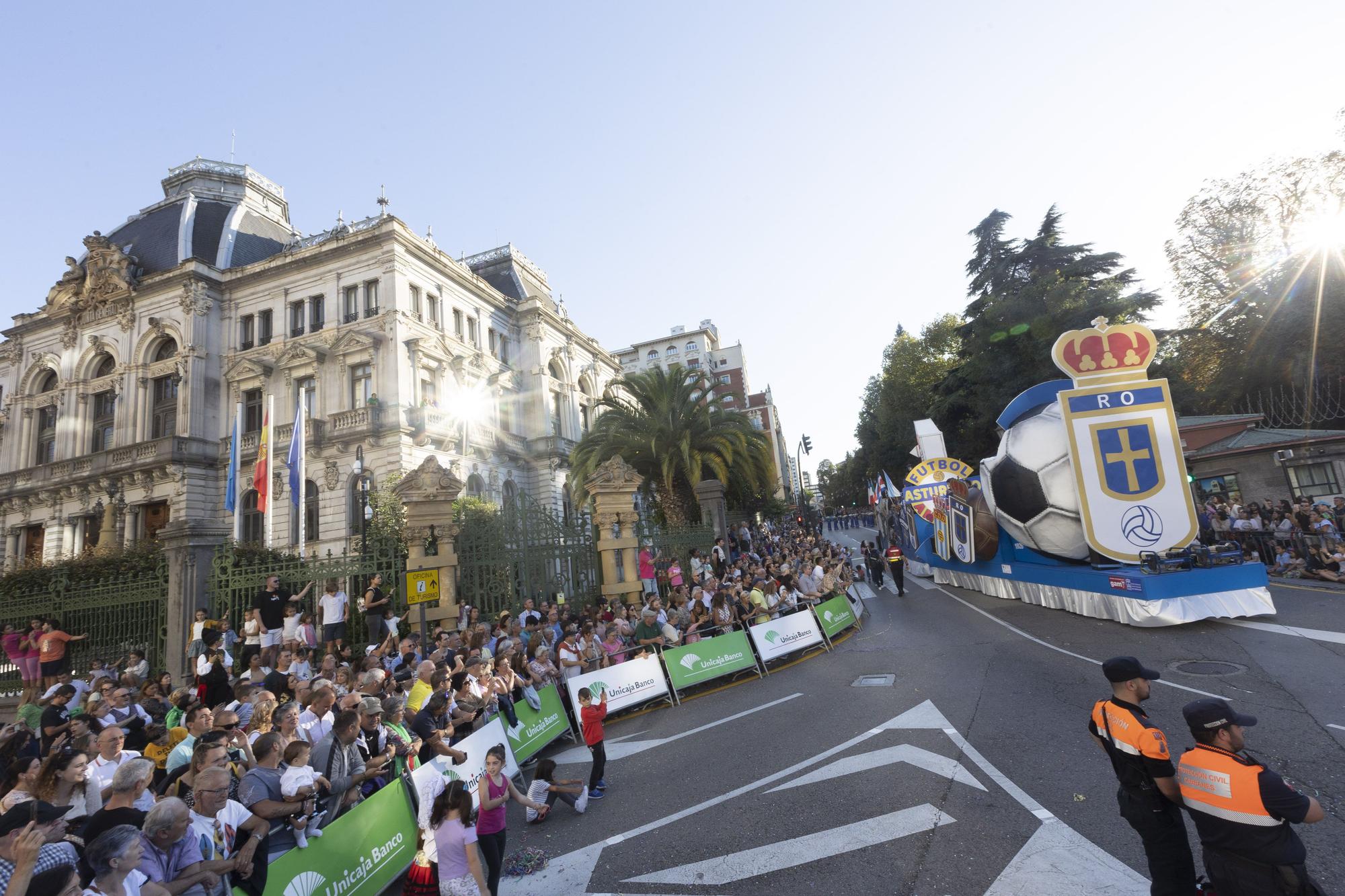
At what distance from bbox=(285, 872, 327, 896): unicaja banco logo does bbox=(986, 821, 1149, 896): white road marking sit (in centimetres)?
480

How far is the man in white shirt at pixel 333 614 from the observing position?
12094mm

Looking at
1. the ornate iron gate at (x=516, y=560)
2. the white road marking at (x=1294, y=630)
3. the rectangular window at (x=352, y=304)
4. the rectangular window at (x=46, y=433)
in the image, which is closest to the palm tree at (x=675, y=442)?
the ornate iron gate at (x=516, y=560)

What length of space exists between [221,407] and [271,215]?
1450cm

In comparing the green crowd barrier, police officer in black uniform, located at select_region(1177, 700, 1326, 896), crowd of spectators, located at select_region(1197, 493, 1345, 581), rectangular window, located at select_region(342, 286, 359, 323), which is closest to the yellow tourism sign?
the green crowd barrier

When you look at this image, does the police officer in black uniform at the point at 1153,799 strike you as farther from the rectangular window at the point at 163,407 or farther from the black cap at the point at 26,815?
the rectangular window at the point at 163,407

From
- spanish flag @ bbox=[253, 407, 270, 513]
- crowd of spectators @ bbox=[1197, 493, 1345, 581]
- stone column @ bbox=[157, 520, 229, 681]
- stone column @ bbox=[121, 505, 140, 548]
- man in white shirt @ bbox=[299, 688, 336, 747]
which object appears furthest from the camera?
stone column @ bbox=[121, 505, 140, 548]

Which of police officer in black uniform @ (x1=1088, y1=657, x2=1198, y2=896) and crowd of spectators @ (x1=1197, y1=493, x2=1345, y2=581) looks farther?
crowd of spectators @ (x1=1197, y1=493, x2=1345, y2=581)

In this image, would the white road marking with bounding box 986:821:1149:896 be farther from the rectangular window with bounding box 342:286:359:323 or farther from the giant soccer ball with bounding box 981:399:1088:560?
the rectangular window with bounding box 342:286:359:323

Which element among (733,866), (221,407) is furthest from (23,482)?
(733,866)

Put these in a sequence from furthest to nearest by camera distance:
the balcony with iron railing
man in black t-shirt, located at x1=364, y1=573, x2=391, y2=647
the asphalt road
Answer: the balcony with iron railing → man in black t-shirt, located at x1=364, y1=573, x2=391, y2=647 → the asphalt road

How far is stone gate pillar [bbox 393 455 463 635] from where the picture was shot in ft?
41.2

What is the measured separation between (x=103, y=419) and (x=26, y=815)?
134ft

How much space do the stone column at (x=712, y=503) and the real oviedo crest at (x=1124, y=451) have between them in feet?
39.1

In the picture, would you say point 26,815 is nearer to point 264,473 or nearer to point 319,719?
point 319,719
